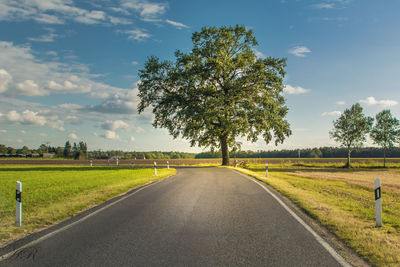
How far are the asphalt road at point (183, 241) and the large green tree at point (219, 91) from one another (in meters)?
21.4

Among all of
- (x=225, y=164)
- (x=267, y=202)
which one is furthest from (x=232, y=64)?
(x=267, y=202)

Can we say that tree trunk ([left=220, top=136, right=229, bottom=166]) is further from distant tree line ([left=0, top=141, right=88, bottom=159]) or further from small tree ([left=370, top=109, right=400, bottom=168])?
distant tree line ([left=0, top=141, right=88, bottom=159])

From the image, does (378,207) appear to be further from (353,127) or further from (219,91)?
(353,127)

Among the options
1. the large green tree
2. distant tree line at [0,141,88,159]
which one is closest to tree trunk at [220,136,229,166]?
the large green tree

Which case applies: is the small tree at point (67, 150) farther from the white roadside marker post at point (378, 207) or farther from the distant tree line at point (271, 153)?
the white roadside marker post at point (378, 207)

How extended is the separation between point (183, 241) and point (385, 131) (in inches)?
2051

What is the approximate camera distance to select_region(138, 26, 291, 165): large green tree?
29.8 meters

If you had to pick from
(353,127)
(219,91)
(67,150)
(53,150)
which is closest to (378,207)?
(219,91)

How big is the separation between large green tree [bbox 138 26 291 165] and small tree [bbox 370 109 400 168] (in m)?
22.8

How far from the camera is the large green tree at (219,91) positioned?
2981cm

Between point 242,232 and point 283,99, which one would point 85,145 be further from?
point 242,232

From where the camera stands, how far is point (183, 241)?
4926 mm

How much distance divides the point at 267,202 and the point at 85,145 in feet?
485

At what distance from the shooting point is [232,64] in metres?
29.8
